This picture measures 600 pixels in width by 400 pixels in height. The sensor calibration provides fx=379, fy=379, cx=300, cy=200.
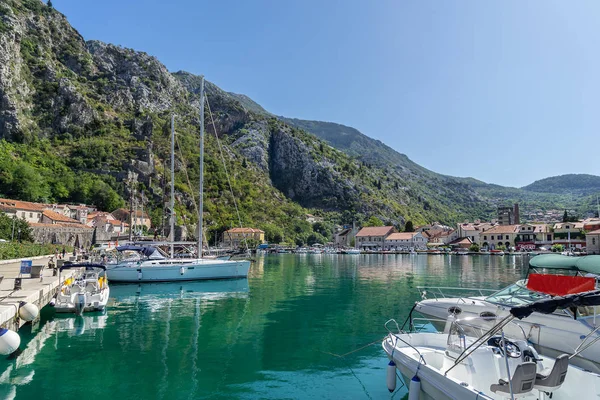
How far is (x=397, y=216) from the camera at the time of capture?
533 feet

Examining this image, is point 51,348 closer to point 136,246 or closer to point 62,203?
point 136,246

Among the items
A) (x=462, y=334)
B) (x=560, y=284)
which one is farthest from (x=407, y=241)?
(x=462, y=334)

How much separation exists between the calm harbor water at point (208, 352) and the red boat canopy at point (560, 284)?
19.3ft

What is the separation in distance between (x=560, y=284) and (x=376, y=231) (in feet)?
401

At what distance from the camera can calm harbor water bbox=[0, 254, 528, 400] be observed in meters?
10.0

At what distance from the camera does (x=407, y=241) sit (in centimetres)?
12456

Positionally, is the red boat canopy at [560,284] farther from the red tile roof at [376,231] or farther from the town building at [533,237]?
the red tile roof at [376,231]

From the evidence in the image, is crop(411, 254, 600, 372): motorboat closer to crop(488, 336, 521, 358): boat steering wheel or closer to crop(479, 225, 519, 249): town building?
crop(488, 336, 521, 358): boat steering wheel

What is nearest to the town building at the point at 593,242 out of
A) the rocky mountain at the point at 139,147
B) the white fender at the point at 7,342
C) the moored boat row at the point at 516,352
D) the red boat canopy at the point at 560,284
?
the rocky mountain at the point at 139,147

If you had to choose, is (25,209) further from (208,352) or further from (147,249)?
(208,352)

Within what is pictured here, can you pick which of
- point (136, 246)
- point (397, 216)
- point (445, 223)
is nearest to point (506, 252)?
point (397, 216)

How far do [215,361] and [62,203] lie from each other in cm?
9290

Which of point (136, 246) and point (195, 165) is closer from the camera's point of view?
point (136, 246)

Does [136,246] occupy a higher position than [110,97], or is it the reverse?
[110,97]
